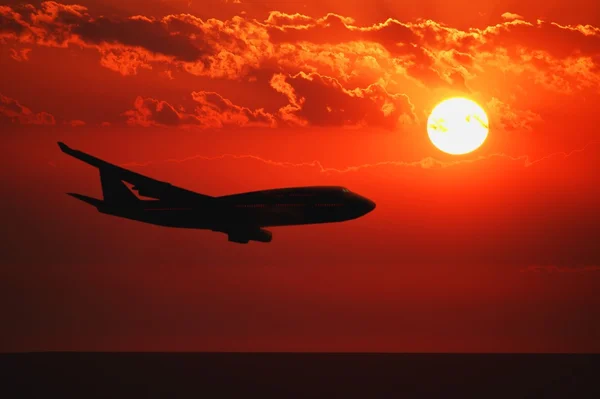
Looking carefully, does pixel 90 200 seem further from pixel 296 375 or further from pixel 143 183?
pixel 296 375

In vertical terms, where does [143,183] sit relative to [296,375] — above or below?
above

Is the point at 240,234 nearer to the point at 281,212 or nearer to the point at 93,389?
the point at 281,212

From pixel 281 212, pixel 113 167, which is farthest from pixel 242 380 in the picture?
pixel 113 167

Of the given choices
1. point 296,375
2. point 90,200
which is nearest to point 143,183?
point 90,200

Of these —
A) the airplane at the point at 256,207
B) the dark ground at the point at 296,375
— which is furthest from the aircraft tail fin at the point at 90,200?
the dark ground at the point at 296,375

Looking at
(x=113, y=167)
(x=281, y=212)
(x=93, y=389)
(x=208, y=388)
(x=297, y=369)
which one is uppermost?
(x=281, y=212)

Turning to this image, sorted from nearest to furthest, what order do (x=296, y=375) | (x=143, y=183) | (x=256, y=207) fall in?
(x=296, y=375)
(x=143, y=183)
(x=256, y=207)
